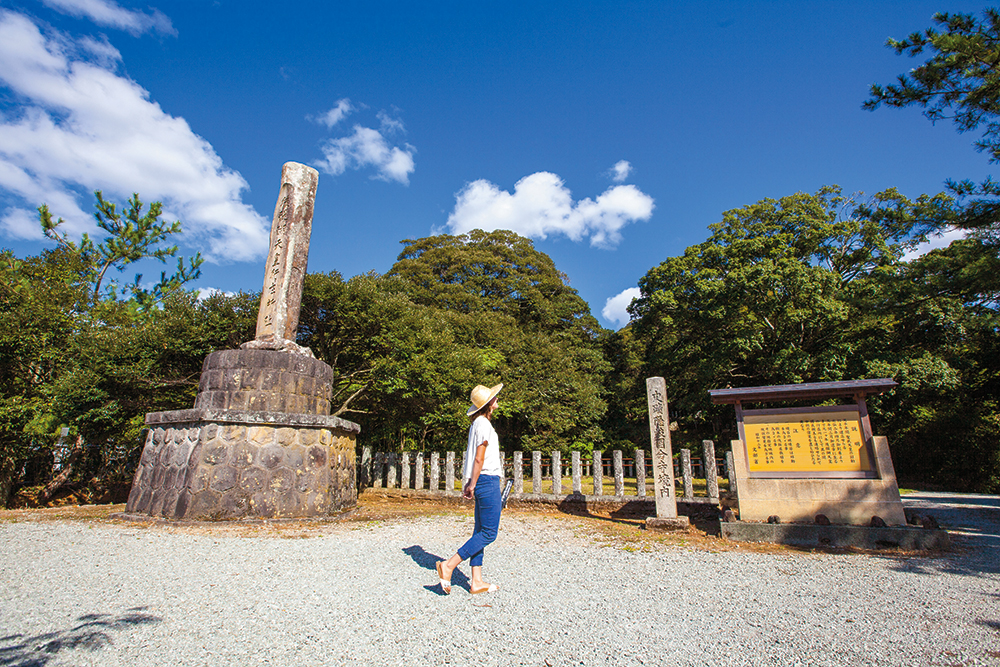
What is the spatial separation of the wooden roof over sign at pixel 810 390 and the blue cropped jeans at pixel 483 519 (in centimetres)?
411

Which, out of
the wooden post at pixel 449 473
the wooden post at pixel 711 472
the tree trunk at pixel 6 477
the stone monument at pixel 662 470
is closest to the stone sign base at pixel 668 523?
the stone monument at pixel 662 470

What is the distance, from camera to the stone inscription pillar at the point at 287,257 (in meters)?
7.48

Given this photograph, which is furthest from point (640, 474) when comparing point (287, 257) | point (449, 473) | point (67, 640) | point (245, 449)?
point (67, 640)

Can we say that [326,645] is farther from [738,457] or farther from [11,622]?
[738,457]

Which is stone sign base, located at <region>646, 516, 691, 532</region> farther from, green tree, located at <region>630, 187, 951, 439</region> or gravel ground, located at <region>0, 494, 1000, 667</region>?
green tree, located at <region>630, 187, 951, 439</region>

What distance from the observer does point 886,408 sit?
12.3 metres

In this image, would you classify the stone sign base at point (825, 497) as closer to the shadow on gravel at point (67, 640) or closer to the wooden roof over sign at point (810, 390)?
the wooden roof over sign at point (810, 390)

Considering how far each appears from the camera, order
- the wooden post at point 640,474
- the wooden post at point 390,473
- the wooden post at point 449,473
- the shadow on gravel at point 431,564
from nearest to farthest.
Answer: the shadow on gravel at point 431,564 → the wooden post at point 640,474 → the wooden post at point 449,473 → the wooden post at point 390,473

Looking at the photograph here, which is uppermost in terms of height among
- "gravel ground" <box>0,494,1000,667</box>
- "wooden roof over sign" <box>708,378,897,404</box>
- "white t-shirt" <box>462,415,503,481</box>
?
"wooden roof over sign" <box>708,378,897,404</box>

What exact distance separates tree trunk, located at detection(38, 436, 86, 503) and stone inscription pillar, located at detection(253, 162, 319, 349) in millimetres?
7163

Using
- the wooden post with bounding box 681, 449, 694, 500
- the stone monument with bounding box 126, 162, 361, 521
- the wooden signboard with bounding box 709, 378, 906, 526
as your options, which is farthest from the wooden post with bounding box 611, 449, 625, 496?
the stone monument with bounding box 126, 162, 361, 521

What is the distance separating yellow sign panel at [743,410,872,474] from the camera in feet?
19.6

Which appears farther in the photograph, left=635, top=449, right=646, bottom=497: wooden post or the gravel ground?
left=635, top=449, right=646, bottom=497: wooden post

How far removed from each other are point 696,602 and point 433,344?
325 inches
